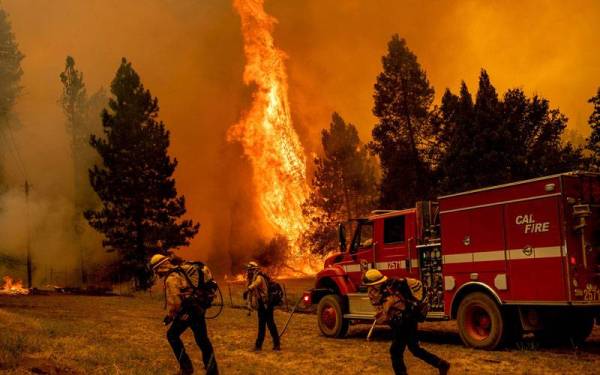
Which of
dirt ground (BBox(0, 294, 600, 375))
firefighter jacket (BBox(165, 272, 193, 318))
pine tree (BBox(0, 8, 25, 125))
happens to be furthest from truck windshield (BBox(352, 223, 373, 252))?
Result: pine tree (BBox(0, 8, 25, 125))

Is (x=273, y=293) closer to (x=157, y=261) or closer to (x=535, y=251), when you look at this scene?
(x=157, y=261)

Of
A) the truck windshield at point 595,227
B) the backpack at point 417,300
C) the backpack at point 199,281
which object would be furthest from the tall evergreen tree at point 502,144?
the backpack at point 199,281

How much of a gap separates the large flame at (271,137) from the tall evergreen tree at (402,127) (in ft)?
48.8

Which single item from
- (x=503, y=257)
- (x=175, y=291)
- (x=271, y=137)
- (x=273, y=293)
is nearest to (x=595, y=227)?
(x=503, y=257)

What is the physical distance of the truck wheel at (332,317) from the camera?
600 inches

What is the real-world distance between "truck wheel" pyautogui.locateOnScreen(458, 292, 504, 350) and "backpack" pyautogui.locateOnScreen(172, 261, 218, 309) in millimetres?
6083

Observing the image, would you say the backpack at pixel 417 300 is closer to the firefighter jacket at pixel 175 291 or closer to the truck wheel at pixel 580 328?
the firefighter jacket at pixel 175 291

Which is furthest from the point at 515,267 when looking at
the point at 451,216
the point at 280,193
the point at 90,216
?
the point at 280,193

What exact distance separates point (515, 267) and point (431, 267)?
262cm

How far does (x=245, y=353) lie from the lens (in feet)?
41.3

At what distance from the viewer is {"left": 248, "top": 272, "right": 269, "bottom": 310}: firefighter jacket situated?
500 inches

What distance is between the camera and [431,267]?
45.5ft

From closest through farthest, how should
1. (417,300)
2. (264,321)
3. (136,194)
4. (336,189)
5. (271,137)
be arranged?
(417,300) < (264,321) < (136,194) < (336,189) < (271,137)

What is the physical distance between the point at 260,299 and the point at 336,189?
3376 cm
